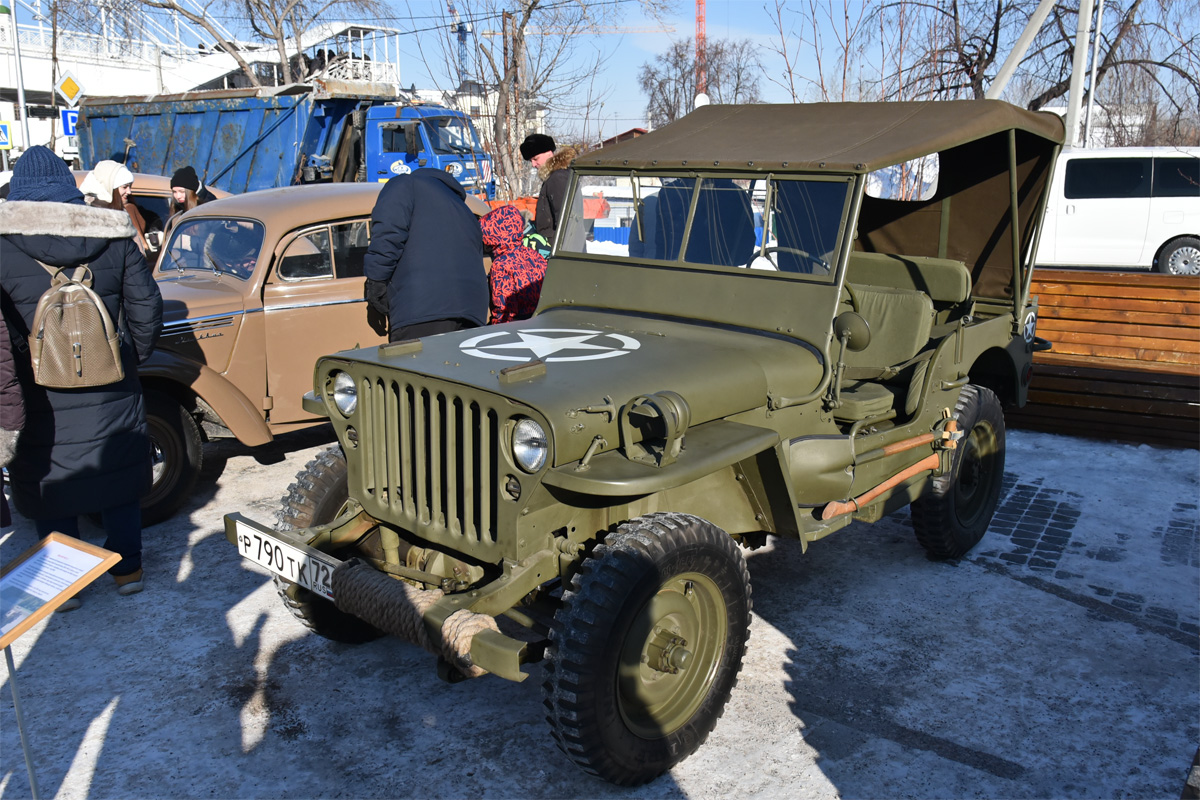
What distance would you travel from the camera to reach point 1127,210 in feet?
43.4

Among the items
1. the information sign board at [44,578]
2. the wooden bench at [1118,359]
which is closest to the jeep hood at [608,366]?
the information sign board at [44,578]

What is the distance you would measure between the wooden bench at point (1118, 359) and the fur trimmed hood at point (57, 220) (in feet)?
19.9

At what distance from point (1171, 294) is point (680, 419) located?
18.6ft

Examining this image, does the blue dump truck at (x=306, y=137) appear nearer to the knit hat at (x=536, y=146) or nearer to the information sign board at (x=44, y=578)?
the knit hat at (x=536, y=146)

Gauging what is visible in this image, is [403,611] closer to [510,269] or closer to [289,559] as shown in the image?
[289,559]

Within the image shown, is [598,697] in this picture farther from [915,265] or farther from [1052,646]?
[915,265]

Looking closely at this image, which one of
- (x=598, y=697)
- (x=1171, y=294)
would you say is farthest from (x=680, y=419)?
(x=1171, y=294)

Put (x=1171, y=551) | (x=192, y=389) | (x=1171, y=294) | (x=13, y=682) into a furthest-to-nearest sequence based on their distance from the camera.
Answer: (x=1171, y=294)
(x=192, y=389)
(x=1171, y=551)
(x=13, y=682)

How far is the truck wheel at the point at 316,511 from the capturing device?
12.3 ft

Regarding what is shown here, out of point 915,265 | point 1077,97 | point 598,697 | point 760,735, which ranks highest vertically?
point 1077,97

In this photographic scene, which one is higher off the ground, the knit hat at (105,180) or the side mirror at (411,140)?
the side mirror at (411,140)

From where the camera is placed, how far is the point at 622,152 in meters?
4.44

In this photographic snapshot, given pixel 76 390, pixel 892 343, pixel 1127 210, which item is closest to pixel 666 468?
pixel 892 343

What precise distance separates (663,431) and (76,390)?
8.88 feet
